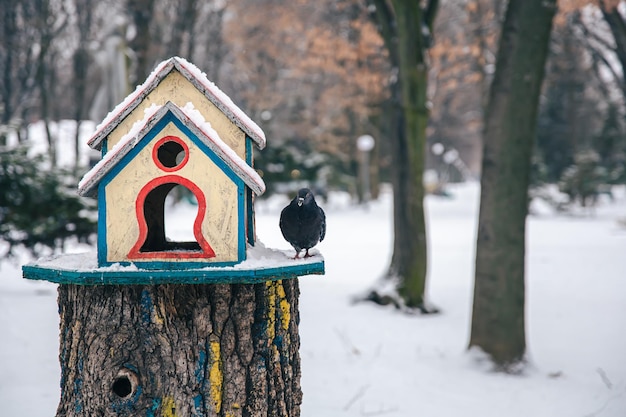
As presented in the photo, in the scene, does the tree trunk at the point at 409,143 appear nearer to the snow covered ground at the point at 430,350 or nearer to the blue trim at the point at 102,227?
the snow covered ground at the point at 430,350

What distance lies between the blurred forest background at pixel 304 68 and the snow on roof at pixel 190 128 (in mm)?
4720

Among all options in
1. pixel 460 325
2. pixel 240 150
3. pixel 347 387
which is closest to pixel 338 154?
pixel 460 325

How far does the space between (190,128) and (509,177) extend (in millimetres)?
3904

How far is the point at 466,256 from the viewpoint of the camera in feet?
39.3

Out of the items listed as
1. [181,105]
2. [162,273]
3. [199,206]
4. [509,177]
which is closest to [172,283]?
[162,273]

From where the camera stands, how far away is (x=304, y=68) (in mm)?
19000

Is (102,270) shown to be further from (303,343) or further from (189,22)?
(189,22)

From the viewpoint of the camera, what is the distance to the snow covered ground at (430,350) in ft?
15.0

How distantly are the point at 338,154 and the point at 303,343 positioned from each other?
812 inches

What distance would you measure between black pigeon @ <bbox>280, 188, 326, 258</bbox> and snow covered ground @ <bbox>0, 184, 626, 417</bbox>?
7.81ft

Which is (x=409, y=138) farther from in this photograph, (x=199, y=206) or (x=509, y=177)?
(x=199, y=206)

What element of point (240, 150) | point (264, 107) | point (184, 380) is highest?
point (264, 107)

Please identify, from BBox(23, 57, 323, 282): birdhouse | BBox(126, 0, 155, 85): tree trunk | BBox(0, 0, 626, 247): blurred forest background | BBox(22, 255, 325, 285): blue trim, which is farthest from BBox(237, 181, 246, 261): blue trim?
BBox(126, 0, 155, 85): tree trunk

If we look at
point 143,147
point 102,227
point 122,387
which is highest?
point 143,147
